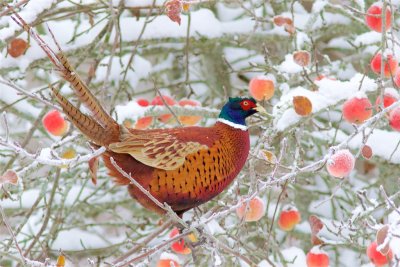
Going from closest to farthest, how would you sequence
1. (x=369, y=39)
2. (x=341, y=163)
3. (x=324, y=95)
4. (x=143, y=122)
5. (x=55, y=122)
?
(x=341, y=163) < (x=324, y=95) < (x=55, y=122) < (x=143, y=122) < (x=369, y=39)

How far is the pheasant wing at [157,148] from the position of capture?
2.78 meters

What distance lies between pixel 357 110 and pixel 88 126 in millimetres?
936

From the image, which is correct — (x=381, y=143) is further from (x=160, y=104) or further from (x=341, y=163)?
(x=341, y=163)

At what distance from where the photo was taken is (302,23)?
423cm

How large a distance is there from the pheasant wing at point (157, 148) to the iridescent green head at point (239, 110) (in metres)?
0.24

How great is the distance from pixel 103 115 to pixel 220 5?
2181mm

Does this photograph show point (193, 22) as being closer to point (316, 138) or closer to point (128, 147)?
point (316, 138)

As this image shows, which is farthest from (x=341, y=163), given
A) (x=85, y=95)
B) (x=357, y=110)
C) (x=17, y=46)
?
(x=17, y=46)

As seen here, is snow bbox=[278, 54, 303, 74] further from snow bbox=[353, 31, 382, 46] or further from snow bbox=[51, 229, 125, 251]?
snow bbox=[51, 229, 125, 251]

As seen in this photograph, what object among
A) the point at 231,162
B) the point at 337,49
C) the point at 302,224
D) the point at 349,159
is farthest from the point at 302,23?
the point at 349,159

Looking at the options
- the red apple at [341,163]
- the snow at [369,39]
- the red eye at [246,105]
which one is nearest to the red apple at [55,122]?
the red eye at [246,105]

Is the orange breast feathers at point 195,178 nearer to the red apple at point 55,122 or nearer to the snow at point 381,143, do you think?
the red apple at point 55,122

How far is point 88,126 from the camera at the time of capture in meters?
2.67

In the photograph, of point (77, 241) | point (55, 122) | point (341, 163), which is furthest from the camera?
point (77, 241)
